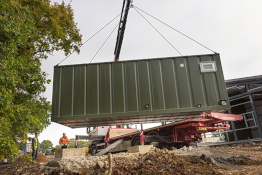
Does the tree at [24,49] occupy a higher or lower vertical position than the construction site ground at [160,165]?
higher

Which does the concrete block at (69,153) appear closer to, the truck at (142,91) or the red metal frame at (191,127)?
the truck at (142,91)

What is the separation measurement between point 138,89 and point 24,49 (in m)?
5.08

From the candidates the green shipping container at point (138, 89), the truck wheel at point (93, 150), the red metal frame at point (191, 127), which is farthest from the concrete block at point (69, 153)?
the truck wheel at point (93, 150)

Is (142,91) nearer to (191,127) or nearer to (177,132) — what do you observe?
(191,127)

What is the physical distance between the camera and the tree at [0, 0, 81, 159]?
5.89 meters

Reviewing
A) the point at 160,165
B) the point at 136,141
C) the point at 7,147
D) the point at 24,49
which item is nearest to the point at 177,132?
the point at 136,141

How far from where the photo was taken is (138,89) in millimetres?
7809

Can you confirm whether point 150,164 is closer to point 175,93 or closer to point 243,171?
point 243,171

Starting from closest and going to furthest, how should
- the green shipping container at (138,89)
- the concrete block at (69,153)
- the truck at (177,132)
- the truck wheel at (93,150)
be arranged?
the concrete block at (69,153)
the green shipping container at (138,89)
the truck at (177,132)
the truck wheel at (93,150)

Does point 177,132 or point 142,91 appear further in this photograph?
point 177,132

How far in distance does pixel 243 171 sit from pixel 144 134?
216 inches

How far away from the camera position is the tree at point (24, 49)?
5.89m

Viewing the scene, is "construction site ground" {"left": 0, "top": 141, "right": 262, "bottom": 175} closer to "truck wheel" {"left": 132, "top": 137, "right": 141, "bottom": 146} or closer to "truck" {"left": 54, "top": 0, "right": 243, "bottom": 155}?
"truck" {"left": 54, "top": 0, "right": 243, "bottom": 155}

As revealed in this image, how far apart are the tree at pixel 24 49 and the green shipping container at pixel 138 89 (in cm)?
98
